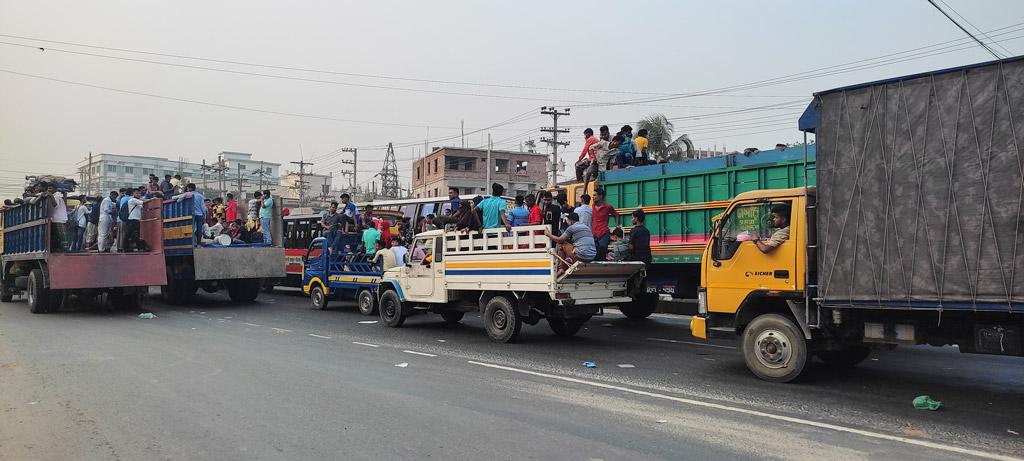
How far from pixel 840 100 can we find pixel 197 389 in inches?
291

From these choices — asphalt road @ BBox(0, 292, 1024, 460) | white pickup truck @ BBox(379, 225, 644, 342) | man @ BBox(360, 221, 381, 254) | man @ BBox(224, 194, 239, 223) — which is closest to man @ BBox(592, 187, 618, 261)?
white pickup truck @ BBox(379, 225, 644, 342)

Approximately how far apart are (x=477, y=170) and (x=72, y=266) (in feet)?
153

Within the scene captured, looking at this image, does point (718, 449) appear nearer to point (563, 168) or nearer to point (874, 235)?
point (874, 235)

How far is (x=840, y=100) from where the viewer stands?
262 inches

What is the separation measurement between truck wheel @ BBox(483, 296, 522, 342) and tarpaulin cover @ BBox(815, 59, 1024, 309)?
15.6 feet

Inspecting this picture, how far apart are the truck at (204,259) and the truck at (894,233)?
1205 cm

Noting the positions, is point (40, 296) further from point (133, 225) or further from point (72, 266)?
point (133, 225)

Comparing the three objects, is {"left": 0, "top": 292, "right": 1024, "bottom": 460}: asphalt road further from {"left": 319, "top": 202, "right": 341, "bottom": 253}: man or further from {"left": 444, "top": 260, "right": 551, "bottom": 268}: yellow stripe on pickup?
{"left": 319, "top": 202, "right": 341, "bottom": 253}: man

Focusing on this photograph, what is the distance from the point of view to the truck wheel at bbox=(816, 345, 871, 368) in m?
7.79

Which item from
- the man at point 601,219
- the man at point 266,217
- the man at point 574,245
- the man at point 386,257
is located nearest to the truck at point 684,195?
the man at point 601,219

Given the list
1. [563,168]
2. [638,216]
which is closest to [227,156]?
[563,168]

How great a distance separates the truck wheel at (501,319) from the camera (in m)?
10.1

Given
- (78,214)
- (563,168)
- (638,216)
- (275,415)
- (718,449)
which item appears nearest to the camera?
(718,449)

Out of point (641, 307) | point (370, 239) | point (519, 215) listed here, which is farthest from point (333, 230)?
point (641, 307)
